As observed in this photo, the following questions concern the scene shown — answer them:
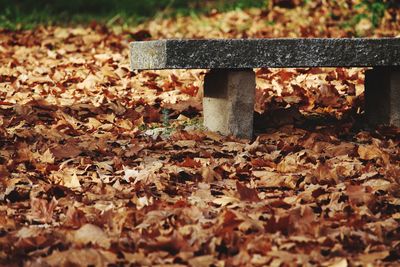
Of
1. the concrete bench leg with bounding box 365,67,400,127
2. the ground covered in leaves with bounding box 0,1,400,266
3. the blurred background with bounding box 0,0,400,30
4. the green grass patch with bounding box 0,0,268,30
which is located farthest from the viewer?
the green grass patch with bounding box 0,0,268,30

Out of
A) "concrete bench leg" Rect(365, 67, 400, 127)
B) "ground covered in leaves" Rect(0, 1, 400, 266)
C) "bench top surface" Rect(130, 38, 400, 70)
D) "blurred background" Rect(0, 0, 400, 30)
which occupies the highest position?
"blurred background" Rect(0, 0, 400, 30)

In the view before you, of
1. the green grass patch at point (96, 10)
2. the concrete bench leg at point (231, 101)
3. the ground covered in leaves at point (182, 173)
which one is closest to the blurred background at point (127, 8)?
the green grass patch at point (96, 10)

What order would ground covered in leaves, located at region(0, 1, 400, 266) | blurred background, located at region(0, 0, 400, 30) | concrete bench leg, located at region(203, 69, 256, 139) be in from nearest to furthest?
ground covered in leaves, located at region(0, 1, 400, 266)
concrete bench leg, located at region(203, 69, 256, 139)
blurred background, located at region(0, 0, 400, 30)

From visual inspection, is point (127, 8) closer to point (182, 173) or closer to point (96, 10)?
point (96, 10)

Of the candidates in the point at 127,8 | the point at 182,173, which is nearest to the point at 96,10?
the point at 127,8

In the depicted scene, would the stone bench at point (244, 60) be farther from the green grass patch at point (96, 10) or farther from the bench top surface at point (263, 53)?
the green grass patch at point (96, 10)

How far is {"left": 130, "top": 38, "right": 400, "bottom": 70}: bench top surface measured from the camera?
13.2ft

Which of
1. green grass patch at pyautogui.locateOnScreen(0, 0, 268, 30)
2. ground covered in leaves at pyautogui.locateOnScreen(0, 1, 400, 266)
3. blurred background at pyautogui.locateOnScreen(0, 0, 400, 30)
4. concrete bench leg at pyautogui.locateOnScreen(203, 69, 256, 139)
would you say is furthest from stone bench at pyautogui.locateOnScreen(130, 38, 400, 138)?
green grass patch at pyautogui.locateOnScreen(0, 0, 268, 30)

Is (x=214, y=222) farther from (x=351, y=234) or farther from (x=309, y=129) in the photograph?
(x=309, y=129)

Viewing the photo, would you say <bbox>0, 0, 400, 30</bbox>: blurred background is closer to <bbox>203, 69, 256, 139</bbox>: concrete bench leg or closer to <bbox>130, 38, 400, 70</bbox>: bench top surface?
<bbox>130, 38, 400, 70</bbox>: bench top surface

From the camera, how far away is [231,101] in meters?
4.30

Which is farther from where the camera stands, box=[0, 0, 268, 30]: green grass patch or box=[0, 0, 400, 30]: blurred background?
box=[0, 0, 268, 30]: green grass patch

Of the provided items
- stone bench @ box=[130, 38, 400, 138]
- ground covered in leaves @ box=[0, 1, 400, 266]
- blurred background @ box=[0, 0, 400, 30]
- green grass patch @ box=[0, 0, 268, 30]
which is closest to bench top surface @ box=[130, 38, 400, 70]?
stone bench @ box=[130, 38, 400, 138]

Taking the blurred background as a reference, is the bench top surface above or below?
below
